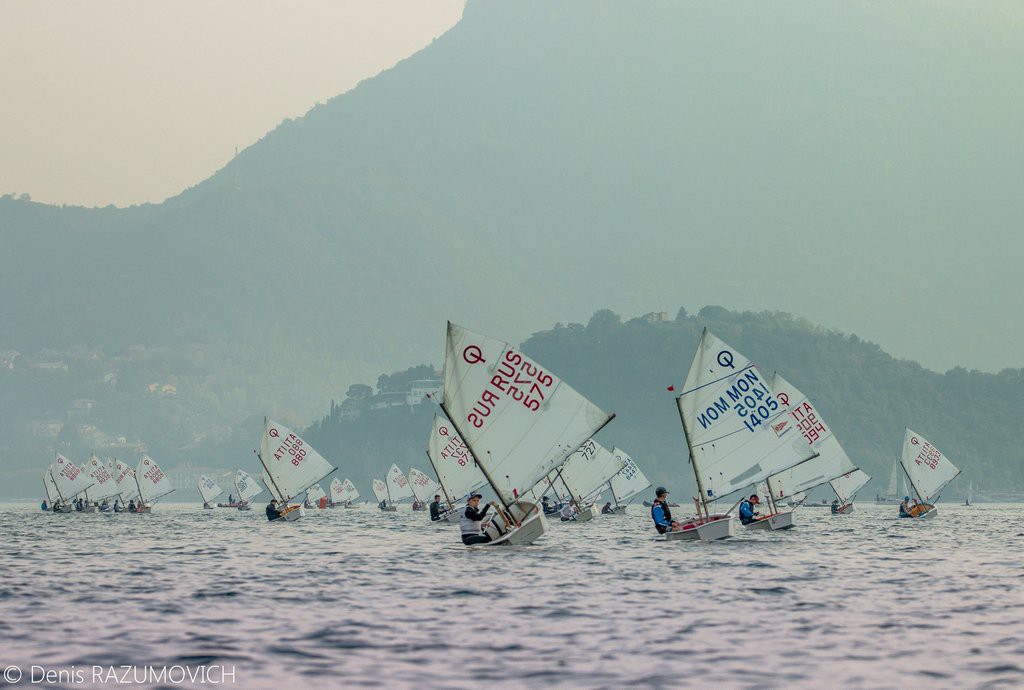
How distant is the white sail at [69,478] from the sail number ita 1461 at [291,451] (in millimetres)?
48357

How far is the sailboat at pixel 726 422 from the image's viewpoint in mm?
62656

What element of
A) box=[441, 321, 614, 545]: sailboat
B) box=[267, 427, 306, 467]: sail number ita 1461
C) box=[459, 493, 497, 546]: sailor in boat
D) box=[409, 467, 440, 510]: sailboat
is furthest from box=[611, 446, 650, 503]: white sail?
box=[441, 321, 614, 545]: sailboat

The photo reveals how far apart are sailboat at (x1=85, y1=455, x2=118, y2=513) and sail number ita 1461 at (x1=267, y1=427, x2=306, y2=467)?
54.7 m

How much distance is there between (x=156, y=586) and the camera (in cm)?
4353

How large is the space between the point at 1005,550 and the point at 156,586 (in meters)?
35.9

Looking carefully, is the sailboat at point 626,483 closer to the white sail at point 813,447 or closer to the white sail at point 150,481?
the white sail at point 813,447

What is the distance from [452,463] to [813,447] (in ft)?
99.5

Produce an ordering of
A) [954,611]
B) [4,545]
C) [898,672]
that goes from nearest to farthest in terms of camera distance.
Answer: [898,672], [954,611], [4,545]

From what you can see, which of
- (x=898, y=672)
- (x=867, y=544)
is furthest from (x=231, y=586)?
(x=867, y=544)

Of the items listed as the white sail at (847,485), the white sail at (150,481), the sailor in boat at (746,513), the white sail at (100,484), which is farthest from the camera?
the white sail at (150,481)

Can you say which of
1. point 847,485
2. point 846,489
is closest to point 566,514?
point 846,489

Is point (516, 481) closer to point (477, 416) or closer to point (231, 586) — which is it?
point (477, 416)

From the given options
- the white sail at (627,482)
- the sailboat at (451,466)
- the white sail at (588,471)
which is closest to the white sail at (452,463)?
the sailboat at (451,466)

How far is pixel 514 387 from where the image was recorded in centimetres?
5788
